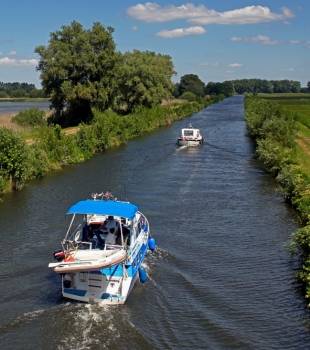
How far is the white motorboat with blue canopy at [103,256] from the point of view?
17.8m

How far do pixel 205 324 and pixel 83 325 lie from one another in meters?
4.00

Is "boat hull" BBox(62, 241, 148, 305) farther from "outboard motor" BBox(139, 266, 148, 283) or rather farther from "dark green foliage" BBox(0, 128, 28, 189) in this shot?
"dark green foliage" BBox(0, 128, 28, 189)

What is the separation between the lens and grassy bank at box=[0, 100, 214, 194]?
120 feet

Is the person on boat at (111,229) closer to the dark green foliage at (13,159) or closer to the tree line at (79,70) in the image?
the dark green foliage at (13,159)

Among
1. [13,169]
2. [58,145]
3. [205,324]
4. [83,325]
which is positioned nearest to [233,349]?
[205,324]

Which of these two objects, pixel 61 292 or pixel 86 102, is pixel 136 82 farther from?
pixel 61 292

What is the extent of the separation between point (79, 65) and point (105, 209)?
50999 mm

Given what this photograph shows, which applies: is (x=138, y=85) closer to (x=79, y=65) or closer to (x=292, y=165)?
(x=79, y=65)

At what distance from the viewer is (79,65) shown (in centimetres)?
6838

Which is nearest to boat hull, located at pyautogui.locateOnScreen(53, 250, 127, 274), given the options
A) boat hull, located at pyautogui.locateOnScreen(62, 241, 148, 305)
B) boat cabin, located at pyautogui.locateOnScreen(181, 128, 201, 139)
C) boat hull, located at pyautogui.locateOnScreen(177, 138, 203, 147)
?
boat hull, located at pyautogui.locateOnScreen(62, 241, 148, 305)

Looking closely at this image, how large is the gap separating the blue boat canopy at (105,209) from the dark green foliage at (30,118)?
4826 cm

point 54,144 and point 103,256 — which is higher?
point 54,144

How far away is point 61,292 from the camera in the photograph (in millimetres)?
20125

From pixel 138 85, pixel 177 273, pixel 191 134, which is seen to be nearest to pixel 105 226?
pixel 177 273
